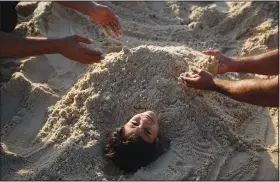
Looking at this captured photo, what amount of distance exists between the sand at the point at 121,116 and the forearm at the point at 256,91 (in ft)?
0.94

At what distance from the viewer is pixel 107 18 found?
10.8 ft

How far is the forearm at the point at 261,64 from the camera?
9.70ft

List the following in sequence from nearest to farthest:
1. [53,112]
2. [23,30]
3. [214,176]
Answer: [214,176] → [53,112] → [23,30]

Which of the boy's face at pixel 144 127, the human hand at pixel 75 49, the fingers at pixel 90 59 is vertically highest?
the human hand at pixel 75 49

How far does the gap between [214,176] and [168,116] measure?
503 mm

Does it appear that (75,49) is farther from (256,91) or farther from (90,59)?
(256,91)

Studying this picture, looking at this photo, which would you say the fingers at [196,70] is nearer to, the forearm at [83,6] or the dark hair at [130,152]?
the dark hair at [130,152]

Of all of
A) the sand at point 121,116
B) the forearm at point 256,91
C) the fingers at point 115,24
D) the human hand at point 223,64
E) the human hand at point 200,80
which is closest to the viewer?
the forearm at point 256,91

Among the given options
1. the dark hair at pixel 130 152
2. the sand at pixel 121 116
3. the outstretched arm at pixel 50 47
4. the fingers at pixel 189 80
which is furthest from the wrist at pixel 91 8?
the dark hair at pixel 130 152

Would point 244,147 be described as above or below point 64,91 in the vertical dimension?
above

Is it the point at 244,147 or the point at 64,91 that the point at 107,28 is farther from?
the point at 244,147

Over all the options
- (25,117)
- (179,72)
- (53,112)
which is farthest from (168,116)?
(25,117)

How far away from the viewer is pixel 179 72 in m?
3.00

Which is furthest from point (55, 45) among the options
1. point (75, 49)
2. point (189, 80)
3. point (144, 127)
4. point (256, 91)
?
point (256, 91)
